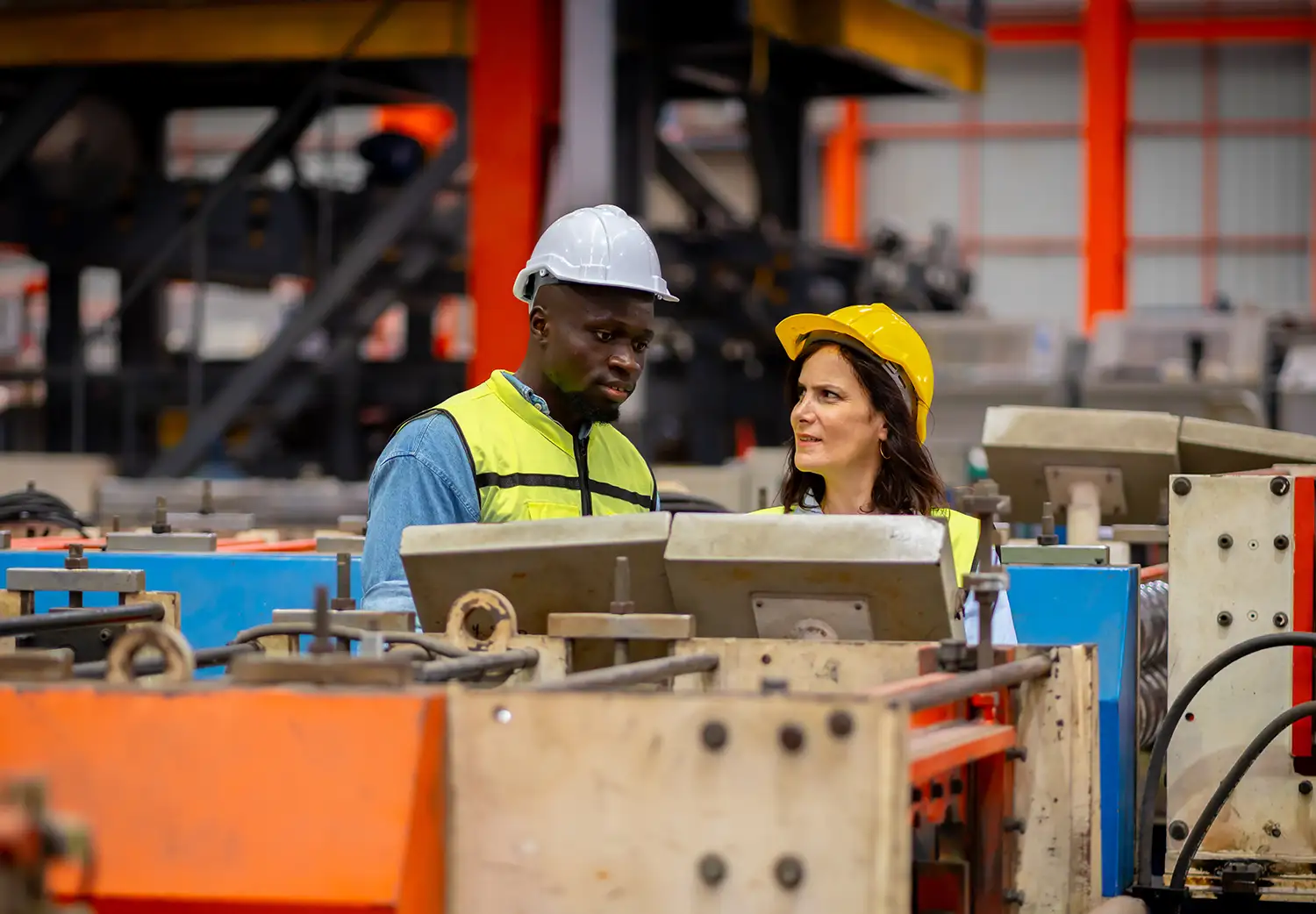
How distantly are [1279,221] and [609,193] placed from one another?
62.2 feet

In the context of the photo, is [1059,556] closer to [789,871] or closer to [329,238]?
[789,871]

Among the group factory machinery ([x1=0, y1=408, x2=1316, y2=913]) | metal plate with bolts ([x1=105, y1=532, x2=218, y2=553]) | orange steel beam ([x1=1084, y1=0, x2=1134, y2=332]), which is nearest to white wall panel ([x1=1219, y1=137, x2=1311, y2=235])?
orange steel beam ([x1=1084, y1=0, x2=1134, y2=332])

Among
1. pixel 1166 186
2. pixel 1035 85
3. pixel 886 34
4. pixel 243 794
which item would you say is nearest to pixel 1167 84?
pixel 1166 186

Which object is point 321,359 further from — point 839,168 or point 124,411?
point 839,168

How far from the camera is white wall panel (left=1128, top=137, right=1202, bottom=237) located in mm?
26422

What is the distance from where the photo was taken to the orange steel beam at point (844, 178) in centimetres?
2719

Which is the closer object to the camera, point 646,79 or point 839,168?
point 646,79

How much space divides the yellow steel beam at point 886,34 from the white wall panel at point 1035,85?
47.0 feet

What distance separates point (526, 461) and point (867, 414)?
2.22ft

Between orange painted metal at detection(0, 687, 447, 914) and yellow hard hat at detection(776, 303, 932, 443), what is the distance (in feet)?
6.74

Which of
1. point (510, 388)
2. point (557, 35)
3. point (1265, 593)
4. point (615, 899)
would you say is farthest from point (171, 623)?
point (557, 35)

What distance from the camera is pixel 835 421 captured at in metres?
3.68

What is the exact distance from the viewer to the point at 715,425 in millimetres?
12617

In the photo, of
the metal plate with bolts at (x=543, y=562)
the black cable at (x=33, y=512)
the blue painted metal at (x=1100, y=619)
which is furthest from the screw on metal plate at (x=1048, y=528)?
the black cable at (x=33, y=512)
